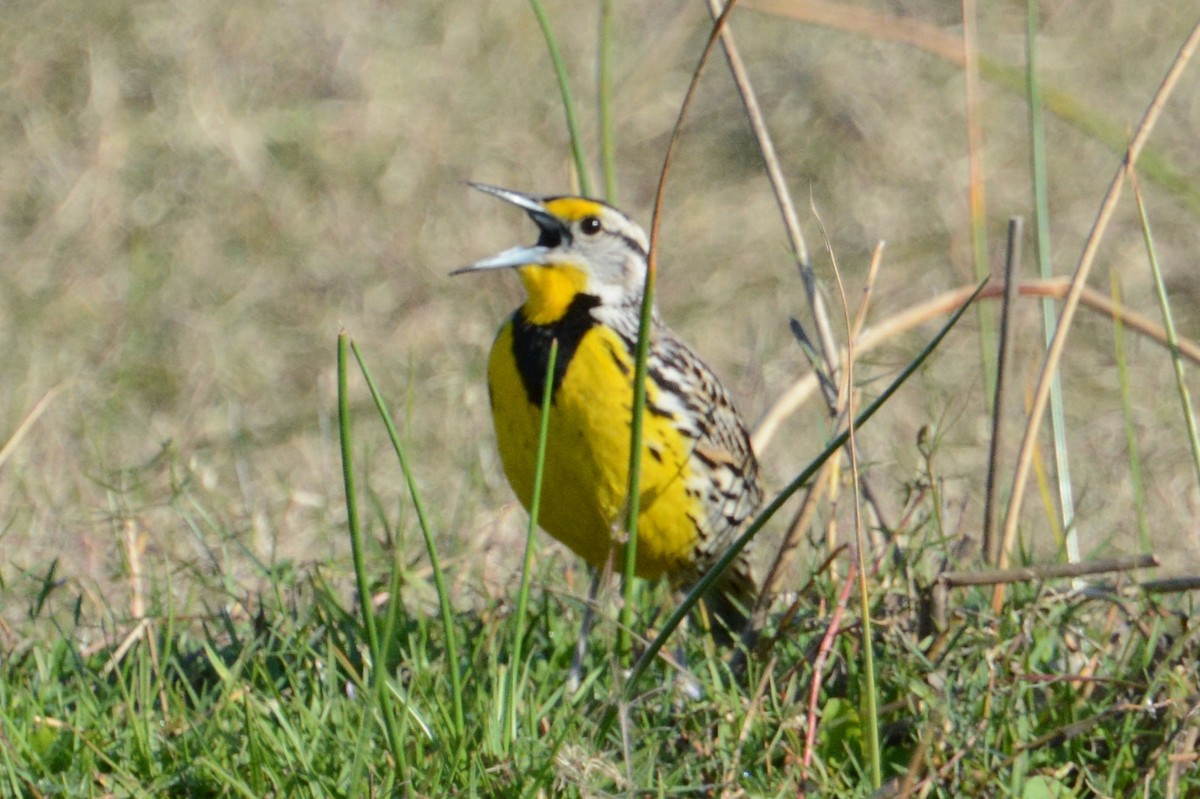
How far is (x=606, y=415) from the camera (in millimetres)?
2732

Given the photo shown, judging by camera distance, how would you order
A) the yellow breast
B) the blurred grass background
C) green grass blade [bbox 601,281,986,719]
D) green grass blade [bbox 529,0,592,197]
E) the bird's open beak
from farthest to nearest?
1. the blurred grass background
2. the bird's open beak
3. the yellow breast
4. green grass blade [bbox 529,0,592,197]
5. green grass blade [bbox 601,281,986,719]

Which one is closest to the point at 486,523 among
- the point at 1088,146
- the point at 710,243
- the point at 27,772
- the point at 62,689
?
the point at 62,689

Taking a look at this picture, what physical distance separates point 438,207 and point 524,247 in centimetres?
230

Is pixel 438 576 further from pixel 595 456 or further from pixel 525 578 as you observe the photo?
pixel 595 456

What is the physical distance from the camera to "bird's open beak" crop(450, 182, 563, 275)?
281cm

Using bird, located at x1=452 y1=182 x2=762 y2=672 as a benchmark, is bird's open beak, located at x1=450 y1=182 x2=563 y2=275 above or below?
above

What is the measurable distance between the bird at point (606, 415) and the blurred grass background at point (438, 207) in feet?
3.17

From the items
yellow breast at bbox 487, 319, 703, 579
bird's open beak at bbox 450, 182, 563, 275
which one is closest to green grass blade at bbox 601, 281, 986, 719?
yellow breast at bbox 487, 319, 703, 579

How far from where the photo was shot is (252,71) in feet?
18.0

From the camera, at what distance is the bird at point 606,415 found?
2725mm

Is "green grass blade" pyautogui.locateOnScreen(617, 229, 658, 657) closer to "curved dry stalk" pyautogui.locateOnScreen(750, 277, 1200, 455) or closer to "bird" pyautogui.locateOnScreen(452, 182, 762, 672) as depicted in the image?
"bird" pyautogui.locateOnScreen(452, 182, 762, 672)

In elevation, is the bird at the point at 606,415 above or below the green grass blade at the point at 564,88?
below

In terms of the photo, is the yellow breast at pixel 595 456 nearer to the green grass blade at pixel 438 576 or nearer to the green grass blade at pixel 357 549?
the green grass blade at pixel 438 576

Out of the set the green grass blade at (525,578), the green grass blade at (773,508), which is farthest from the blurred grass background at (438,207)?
the green grass blade at (773,508)
